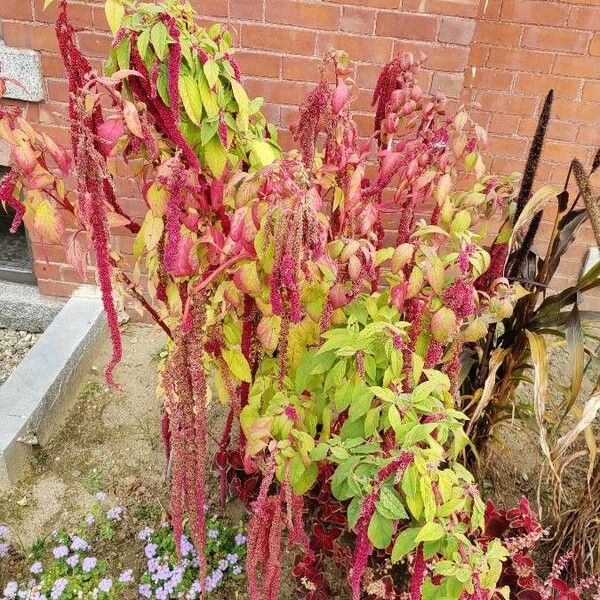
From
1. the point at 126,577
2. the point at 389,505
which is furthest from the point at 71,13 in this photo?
the point at 389,505

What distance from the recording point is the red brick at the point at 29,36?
7.82ft

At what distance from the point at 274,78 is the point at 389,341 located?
1511mm

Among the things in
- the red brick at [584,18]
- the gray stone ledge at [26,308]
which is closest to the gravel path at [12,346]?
the gray stone ledge at [26,308]

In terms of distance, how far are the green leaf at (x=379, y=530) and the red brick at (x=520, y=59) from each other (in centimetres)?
236

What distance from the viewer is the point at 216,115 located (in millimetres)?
1249

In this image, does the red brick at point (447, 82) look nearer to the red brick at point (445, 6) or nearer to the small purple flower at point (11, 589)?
the red brick at point (445, 6)

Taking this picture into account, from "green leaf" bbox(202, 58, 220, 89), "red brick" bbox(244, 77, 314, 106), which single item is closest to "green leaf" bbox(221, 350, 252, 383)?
"green leaf" bbox(202, 58, 220, 89)

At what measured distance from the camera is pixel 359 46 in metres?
2.33

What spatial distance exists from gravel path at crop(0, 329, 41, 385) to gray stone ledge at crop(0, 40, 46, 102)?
1194 millimetres

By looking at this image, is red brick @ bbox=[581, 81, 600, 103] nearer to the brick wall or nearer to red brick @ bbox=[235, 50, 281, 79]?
the brick wall

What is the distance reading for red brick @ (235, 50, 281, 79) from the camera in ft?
7.84

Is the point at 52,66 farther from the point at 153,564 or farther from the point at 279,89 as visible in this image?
the point at 153,564

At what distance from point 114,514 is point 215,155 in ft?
4.60

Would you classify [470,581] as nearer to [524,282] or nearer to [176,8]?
[524,282]
